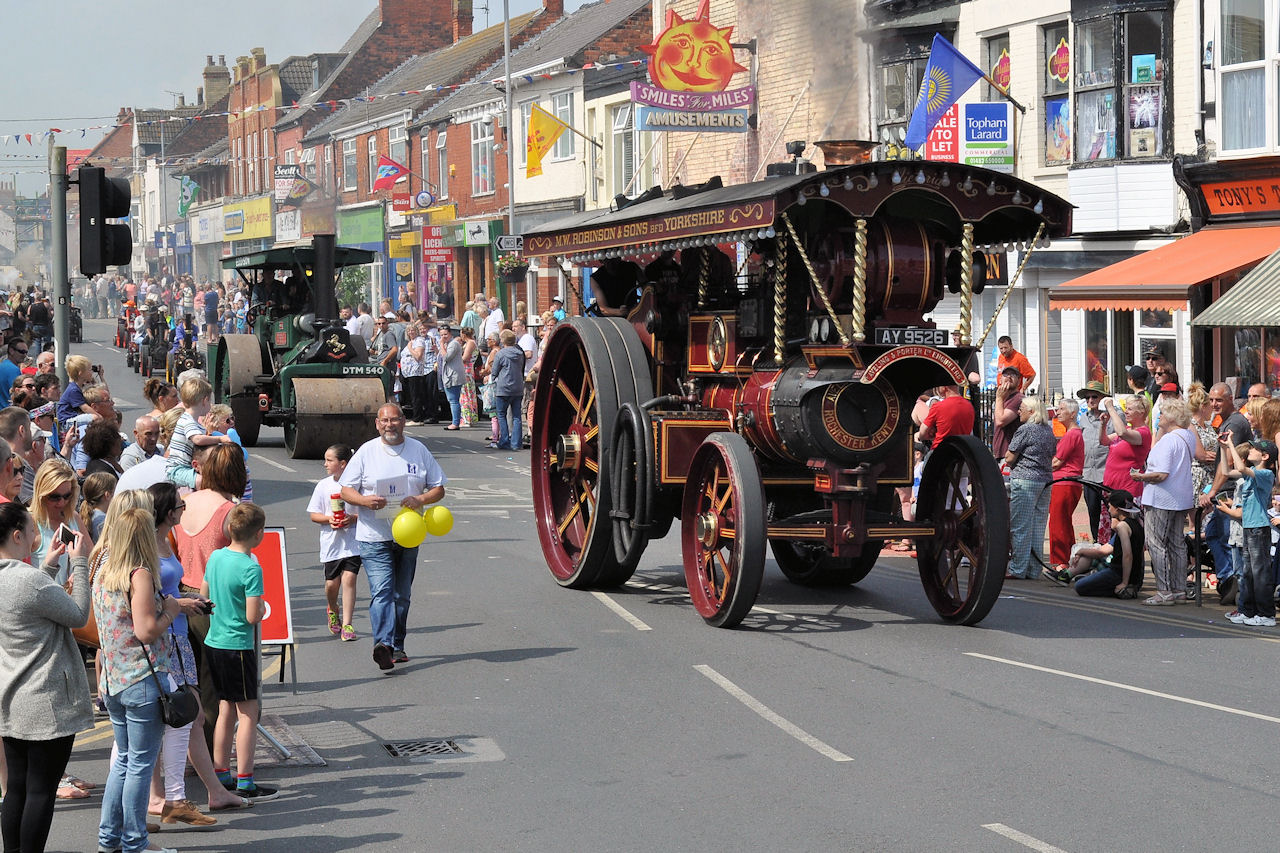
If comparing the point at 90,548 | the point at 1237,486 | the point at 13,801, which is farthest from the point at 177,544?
the point at 1237,486

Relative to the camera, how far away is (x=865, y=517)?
11.2 m

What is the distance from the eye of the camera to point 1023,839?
22.1 feet

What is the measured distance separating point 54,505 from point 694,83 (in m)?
20.3

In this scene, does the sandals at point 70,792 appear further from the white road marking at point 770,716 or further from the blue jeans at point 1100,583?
the blue jeans at point 1100,583

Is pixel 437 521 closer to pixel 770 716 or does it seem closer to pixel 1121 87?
pixel 770 716

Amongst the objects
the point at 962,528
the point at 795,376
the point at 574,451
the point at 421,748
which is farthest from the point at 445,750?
the point at 574,451

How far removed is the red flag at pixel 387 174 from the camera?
47.7 m

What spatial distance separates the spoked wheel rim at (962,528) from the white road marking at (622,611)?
6.72ft

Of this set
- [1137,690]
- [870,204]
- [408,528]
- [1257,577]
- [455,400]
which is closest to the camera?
[1137,690]

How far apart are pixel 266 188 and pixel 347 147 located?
13359 mm

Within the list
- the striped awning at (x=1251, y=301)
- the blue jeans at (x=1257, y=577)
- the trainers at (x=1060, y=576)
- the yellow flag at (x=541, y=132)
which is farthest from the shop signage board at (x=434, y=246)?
the blue jeans at (x=1257, y=577)

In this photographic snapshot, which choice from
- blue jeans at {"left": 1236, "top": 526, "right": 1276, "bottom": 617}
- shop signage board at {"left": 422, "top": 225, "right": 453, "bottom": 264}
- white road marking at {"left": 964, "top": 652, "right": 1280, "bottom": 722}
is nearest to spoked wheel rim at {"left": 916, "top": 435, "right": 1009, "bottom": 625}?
white road marking at {"left": 964, "top": 652, "right": 1280, "bottom": 722}

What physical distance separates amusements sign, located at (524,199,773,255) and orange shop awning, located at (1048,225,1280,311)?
8.45 m

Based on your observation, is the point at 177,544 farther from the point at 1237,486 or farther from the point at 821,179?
the point at 1237,486
